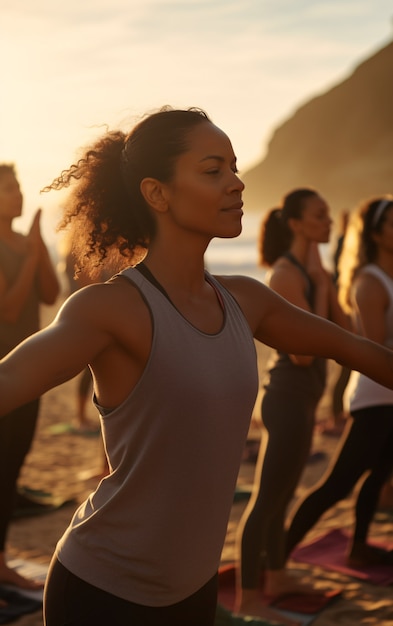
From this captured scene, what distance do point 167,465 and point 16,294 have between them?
2.68 m

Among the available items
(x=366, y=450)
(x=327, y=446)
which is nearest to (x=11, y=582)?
(x=366, y=450)

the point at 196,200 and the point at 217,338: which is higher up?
the point at 196,200

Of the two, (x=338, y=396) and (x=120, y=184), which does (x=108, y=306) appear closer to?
(x=120, y=184)

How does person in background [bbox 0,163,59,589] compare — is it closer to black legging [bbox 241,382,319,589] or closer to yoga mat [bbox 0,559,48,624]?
yoga mat [bbox 0,559,48,624]

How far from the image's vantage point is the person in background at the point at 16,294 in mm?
4176

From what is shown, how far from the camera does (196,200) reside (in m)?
1.79

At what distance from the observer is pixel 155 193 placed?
1.83 metres

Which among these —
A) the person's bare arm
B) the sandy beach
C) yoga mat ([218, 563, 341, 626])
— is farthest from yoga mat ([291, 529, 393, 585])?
the person's bare arm

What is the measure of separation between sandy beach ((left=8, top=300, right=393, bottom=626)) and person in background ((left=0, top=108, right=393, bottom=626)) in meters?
2.25

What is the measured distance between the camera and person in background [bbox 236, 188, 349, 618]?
3625mm

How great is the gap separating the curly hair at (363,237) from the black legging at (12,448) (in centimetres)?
179

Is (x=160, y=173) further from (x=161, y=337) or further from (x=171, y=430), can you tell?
(x=171, y=430)

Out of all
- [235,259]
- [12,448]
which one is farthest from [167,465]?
[235,259]

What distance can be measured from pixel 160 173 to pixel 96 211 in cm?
20
